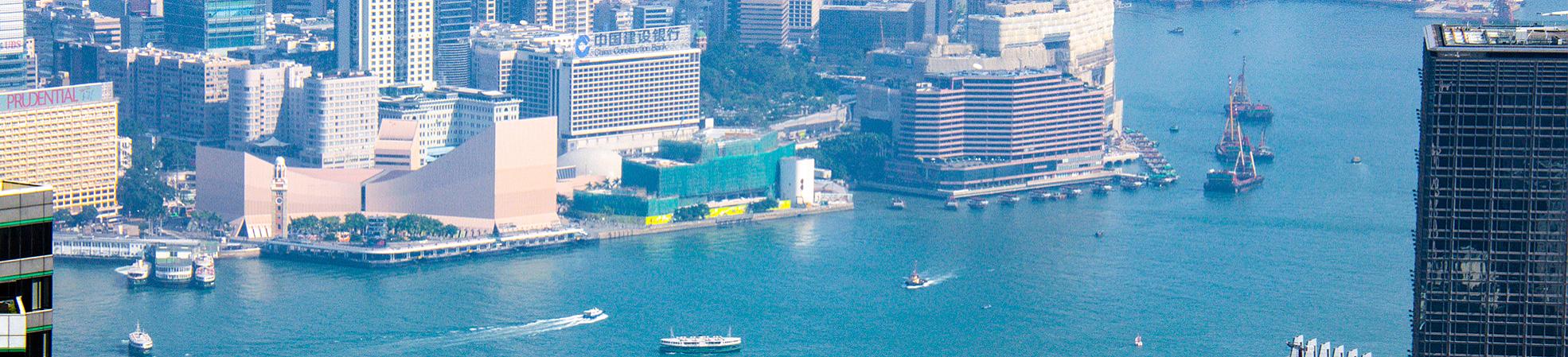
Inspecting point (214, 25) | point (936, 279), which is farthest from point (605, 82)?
point (936, 279)

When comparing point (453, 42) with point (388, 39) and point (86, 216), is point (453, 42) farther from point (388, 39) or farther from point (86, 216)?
point (86, 216)

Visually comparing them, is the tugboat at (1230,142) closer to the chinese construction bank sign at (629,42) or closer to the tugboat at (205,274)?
the chinese construction bank sign at (629,42)

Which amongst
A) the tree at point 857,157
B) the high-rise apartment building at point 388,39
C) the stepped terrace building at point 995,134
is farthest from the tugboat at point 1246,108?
the high-rise apartment building at point 388,39

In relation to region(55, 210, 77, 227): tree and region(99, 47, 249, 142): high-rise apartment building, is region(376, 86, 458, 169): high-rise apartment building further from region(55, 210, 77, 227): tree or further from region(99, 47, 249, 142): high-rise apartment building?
region(55, 210, 77, 227): tree

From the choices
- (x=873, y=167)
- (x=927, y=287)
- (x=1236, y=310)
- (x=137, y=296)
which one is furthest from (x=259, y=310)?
(x=873, y=167)

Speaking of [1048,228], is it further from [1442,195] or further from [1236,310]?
[1442,195]

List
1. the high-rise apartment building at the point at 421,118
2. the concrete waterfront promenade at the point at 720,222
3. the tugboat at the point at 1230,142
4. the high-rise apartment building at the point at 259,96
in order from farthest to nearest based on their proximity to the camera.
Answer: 1. the tugboat at the point at 1230,142
2. the high-rise apartment building at the point at 259,96
3. the high-rise apartment building at the point at 421,118
4. the concrete waterfront promenade at the point at 720,222

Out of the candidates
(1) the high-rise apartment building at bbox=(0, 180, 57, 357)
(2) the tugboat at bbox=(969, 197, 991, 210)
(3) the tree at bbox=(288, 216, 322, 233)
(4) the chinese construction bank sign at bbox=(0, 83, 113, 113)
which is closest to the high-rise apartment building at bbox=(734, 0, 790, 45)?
(2) the tugboat at bbox=(969, 197, 991, 210)
